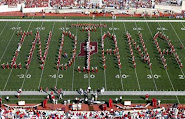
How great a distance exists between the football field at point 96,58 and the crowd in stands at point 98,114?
14.7 feet

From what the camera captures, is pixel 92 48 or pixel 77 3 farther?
pixel 77 3

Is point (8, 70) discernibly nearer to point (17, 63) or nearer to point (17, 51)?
point (17, 63)

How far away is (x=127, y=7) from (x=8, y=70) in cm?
2246

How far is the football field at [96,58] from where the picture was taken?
3195 cm

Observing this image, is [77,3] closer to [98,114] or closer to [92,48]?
[92,48]

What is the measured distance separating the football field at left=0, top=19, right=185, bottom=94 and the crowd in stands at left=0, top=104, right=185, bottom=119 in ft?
14.7

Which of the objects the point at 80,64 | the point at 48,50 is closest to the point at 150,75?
the point at 80,64

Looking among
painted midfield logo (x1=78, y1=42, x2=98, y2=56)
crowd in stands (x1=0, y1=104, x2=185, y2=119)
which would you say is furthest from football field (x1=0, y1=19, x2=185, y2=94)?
crowd in stands (x1=0, y1=104, x2=185, y2=119)

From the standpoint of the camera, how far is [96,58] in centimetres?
3622

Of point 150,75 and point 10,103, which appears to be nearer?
point 10,103

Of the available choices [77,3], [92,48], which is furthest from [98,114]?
[77,3]

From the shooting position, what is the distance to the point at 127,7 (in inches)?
1994

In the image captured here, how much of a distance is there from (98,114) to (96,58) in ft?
35.4

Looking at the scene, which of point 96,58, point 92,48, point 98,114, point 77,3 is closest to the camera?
point 98,114
